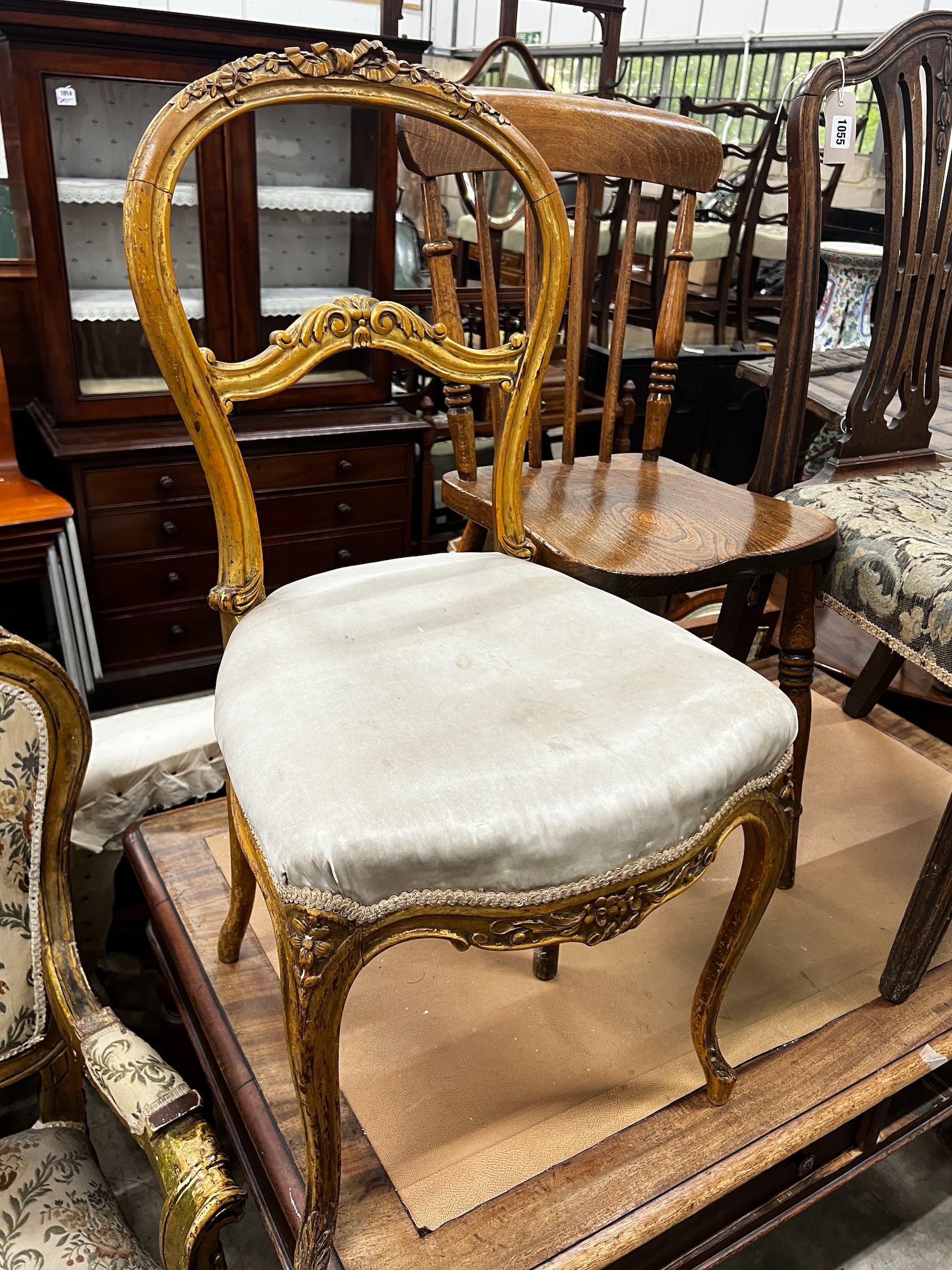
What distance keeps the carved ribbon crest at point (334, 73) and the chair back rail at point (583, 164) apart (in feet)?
0.51

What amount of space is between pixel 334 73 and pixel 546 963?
92 centimetres

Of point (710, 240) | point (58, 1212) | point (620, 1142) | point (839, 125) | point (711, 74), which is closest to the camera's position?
point (58, 1212)

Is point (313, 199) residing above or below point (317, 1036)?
above

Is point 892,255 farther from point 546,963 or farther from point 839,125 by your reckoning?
point 546,963

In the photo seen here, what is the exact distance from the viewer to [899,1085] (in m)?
0.99

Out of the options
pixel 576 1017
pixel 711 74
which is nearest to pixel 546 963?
pixel 576 1017

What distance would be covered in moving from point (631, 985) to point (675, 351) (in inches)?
30.5

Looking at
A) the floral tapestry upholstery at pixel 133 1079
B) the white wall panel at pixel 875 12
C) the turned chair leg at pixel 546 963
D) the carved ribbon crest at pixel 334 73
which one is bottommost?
the turned chair leg at pixel 546 963

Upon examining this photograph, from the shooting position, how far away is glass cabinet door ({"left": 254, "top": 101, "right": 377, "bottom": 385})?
2.09 metres

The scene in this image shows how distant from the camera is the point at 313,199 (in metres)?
2.13

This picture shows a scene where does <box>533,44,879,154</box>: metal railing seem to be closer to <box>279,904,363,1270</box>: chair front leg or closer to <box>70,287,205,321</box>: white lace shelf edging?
<box>70,287,205,321</box>: white lace shelf edging

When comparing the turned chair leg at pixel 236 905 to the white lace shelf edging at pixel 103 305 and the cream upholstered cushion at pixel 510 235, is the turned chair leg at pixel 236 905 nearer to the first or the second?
the white lace shelf edging at pixel 103 305

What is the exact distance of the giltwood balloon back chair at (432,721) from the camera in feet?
2.05

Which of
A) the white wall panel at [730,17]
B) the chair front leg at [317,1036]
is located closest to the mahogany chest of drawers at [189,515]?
the chair front leg at [317,1036]
